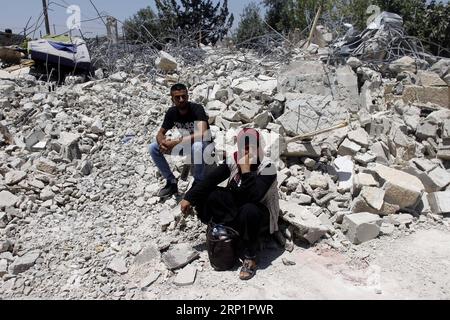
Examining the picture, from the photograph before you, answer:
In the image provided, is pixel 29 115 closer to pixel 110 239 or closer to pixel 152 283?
pixel 110 239

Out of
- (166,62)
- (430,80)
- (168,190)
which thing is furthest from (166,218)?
(430,80)

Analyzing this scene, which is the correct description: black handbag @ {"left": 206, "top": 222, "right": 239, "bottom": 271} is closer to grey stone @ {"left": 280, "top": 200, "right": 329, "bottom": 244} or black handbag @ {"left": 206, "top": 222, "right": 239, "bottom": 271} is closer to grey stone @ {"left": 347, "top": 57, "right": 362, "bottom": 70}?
grey stone @ {"left": 280, "top": 200, "right": 329, "bottom": 244}

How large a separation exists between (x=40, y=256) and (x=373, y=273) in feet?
9.79

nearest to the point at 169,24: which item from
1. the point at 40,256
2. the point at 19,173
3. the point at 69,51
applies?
the point at 69,51

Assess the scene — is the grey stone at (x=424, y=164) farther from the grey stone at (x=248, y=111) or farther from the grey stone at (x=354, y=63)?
the grey stone at (x=354, y=63)

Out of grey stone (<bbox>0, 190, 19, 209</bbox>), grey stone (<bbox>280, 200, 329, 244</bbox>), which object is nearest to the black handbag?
grey stone (<bbox>280, 200, 329, 244</bbox>)

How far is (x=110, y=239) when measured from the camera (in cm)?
378

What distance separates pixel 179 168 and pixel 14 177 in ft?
6.22

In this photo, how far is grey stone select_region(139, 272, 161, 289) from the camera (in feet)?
10.2

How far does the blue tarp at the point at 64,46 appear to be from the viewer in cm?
751

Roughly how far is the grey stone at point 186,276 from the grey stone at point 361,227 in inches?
58.6

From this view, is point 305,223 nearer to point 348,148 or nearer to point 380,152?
point 348,148

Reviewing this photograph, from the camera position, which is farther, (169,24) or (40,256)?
(169,24)

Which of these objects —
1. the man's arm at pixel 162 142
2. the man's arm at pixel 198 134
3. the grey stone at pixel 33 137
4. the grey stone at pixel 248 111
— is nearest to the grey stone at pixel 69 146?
the grey stone at pixel 33 137
